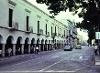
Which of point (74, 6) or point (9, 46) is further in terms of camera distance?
point (9, 46)

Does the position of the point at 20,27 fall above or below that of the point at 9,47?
above

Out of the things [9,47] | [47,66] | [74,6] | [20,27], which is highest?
[20,27]

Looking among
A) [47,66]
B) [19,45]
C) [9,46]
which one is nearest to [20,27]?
[19,45]

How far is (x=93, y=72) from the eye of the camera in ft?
67.2

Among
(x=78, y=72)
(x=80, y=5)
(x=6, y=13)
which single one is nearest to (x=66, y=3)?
(x=80, y=5)

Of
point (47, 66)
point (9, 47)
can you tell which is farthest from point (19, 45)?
point (47, 66)

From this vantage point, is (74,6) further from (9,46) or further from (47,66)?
(9,46)

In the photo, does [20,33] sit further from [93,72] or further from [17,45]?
[93,72]

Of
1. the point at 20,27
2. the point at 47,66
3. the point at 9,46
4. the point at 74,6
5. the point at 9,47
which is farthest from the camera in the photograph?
the point at 20,27

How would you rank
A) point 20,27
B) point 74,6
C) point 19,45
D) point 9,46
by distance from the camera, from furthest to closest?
1. point 19,45
2. point 20,27
3. point 9,46
4. point 74,6

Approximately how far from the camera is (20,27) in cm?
5272

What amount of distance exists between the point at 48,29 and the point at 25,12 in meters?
26.5

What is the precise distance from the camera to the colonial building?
45375 mm

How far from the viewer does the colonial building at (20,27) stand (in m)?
45.4
